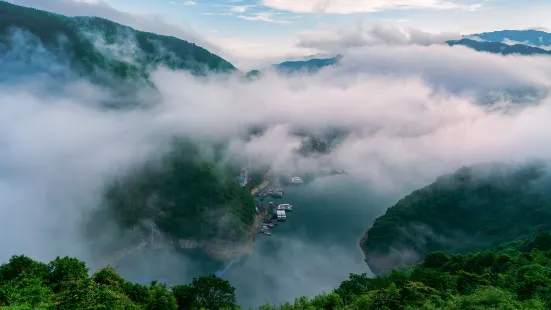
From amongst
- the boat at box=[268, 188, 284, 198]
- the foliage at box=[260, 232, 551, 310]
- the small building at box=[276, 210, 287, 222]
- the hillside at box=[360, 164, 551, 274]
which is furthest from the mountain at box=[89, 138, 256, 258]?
the foliage at box=[260, 232, 551, 310]

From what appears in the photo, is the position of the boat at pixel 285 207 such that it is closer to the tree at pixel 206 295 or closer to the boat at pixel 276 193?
the boat at pixel 276 193

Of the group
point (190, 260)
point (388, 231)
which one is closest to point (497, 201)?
point (388, 231)

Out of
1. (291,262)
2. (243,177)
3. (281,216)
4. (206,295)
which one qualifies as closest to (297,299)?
(206,295)

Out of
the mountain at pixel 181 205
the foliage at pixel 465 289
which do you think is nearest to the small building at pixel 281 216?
the mountain at pixel 181 205

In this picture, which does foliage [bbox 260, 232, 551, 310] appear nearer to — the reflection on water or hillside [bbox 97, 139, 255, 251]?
the reflection on water

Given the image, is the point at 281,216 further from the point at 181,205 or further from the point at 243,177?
the point at 181,205

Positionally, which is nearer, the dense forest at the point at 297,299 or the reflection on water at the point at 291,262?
the dense forest at the point at 297,299

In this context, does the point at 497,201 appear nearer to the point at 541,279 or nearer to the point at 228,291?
the point at 541,279
